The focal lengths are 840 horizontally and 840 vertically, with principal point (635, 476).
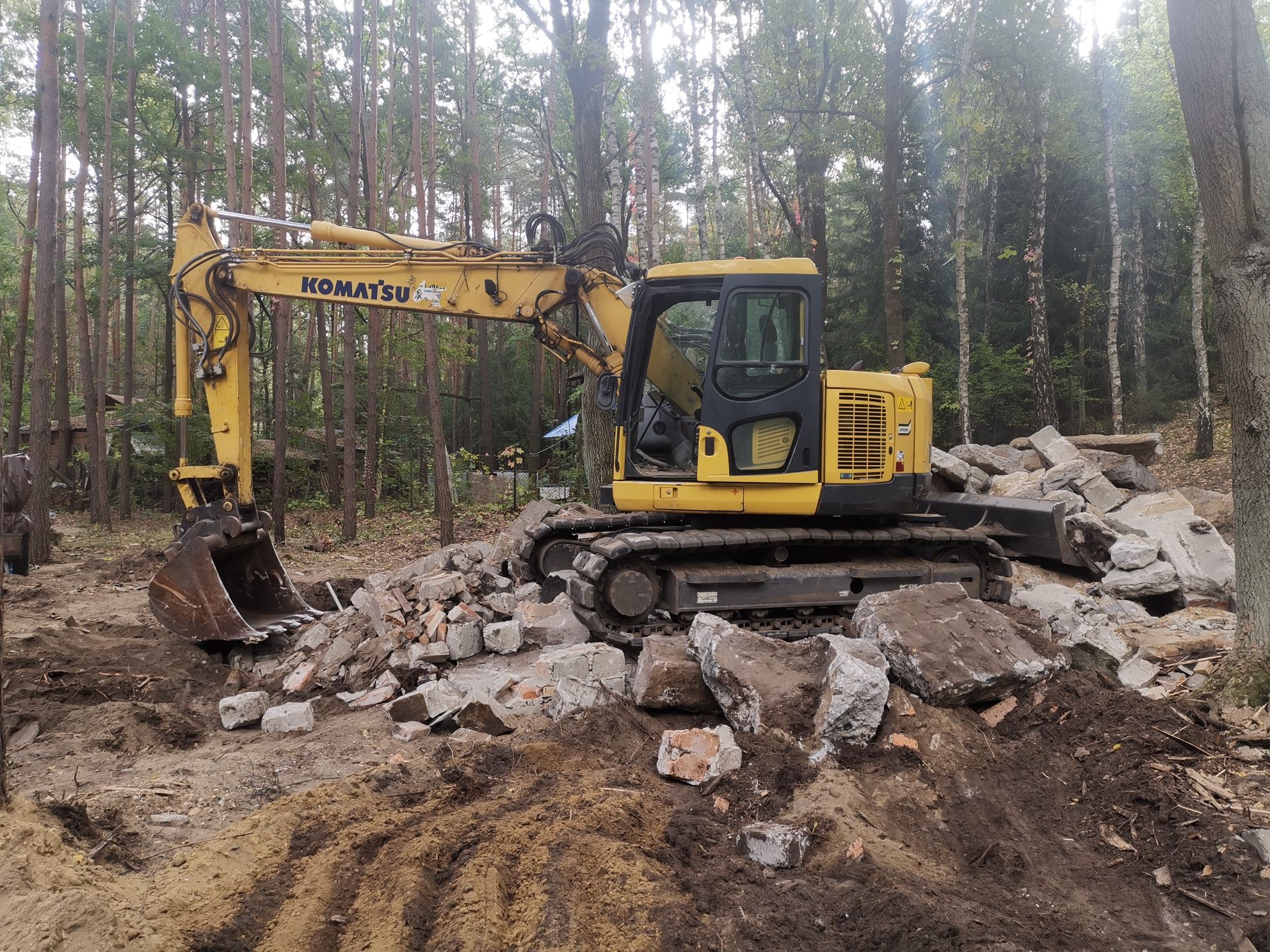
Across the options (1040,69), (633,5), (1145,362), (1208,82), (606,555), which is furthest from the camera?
(1145,362)

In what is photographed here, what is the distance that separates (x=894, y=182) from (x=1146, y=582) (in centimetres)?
1014

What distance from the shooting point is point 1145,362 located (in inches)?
904

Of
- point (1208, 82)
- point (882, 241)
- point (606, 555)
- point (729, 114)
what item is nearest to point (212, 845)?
point (606, 555)

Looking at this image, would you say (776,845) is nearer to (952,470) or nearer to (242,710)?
(242,710)

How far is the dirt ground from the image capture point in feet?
10.1

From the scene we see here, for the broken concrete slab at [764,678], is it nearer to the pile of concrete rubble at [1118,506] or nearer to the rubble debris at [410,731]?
the rubble debris at [410,731]

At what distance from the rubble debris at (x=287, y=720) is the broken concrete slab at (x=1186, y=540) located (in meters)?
7.65

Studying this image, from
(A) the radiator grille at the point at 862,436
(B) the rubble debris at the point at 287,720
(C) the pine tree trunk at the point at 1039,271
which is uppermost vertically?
Result: (C) the pine tree trunk at the point at 1039,271

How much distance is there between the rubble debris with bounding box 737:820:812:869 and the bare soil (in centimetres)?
6

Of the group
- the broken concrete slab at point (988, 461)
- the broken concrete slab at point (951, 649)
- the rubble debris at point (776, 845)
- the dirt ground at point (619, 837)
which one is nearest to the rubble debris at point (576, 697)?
the dirt ground at point (619, 837)

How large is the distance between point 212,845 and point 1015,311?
950 inches

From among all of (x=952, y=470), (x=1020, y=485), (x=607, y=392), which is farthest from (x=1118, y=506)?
(x=607, y=392)

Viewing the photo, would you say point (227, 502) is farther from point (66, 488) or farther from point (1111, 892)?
point (66, 488)

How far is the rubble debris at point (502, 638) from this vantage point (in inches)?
275
